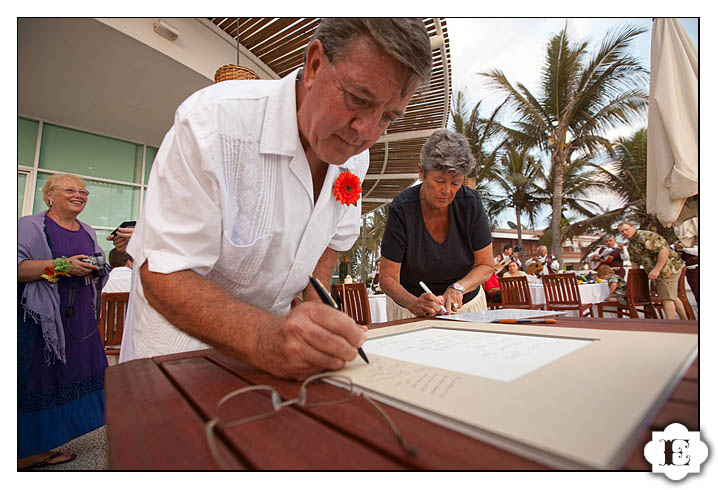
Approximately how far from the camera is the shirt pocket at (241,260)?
3.01 ft

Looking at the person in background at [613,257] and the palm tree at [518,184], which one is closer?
the person in background at [613,257]

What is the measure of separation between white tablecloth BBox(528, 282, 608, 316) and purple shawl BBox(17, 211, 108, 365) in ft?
20.5

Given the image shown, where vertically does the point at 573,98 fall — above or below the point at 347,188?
above

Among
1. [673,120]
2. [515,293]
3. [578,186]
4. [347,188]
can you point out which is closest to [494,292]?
[515,293]

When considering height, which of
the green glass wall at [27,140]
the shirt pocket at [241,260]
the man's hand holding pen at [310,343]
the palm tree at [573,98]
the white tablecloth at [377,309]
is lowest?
the white tablecloth at [377,309]

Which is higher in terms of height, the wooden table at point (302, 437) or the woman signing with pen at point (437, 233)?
the woman signing with pen at point (437, 233)

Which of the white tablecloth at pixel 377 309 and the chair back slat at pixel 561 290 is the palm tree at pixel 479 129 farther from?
the white tablecloth at pixel 377 309

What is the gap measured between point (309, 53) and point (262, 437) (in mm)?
905

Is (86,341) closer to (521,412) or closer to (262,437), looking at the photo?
(262,437)

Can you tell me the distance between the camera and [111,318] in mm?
2666

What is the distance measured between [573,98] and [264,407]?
50.0ft

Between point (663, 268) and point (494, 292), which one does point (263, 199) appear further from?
point (663, 268)

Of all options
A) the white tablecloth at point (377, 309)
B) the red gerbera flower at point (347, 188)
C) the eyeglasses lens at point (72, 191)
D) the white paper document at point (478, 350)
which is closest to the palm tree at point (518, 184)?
the white tablecloth at point (377, 309)

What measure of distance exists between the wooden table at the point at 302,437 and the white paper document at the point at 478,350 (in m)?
0.18
